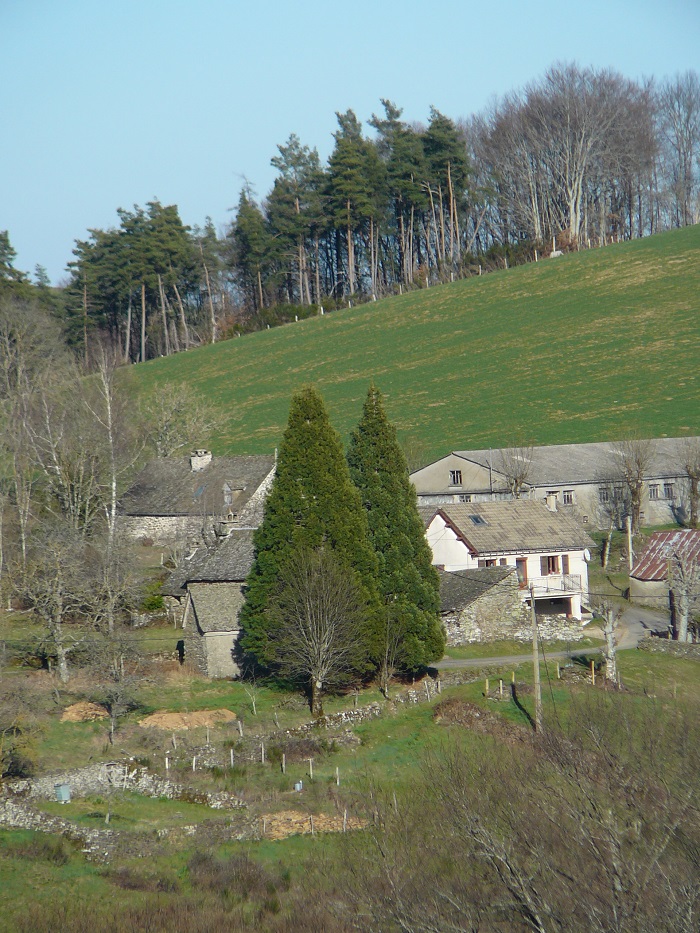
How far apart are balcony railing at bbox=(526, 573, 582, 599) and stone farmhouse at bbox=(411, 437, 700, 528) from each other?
10390 millimetres

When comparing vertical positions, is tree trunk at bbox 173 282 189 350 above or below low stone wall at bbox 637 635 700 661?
above

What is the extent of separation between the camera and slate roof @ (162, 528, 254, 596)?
139 feet

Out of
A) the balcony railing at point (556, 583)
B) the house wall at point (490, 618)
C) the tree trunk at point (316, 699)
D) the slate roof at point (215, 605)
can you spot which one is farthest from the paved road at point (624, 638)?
the slate roof at point (215, 605)

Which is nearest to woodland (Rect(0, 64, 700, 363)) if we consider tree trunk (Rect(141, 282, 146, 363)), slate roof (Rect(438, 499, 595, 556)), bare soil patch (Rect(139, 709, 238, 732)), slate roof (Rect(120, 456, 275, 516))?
tree trunk (Rect(141, 282, 146, 363))

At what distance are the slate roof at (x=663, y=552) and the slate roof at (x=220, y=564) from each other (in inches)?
707

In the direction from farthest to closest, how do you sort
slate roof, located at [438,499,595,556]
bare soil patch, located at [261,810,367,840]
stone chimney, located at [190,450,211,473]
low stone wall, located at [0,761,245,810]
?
stone chimney, located at [190,450,211,473], slate roof, located at [438,499,595,556], low stone wall, located at [0,761,245,810], bare soil patch, located at [261,810,367,840]

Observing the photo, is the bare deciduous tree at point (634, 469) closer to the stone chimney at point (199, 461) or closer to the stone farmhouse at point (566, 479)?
the stone farmhouse at point (566, 479)

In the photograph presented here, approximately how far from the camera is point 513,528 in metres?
50.7

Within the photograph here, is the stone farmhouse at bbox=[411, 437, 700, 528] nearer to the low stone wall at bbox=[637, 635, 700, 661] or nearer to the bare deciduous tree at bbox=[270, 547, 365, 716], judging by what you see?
the low stone wall at bbox=[637, 635, 700, 661]

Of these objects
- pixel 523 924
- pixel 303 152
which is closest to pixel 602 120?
pixel 303 152

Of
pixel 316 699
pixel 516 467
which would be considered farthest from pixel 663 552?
pixel 316 699

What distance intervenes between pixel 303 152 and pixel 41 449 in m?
82.6

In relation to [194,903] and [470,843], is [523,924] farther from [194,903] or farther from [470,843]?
[194,903]

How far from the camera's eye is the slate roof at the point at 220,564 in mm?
42219
